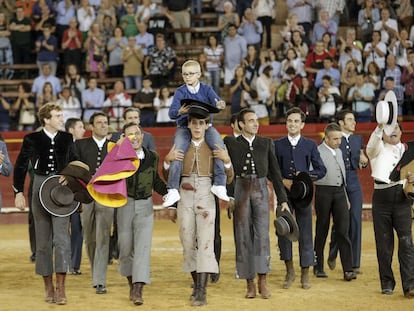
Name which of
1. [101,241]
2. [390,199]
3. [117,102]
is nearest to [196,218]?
[101,241]

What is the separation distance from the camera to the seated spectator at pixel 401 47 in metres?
19.2

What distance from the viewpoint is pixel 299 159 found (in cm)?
1116

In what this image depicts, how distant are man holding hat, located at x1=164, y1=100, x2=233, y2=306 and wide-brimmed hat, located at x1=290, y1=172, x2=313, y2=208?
103cm

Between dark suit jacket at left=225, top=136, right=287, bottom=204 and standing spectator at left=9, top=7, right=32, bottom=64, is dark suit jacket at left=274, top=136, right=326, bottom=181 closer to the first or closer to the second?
dark suit jacket at left=225, top=136, right=287, bottom=204

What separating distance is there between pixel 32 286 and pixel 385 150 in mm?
3741

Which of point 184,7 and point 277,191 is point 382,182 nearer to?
point 277,191

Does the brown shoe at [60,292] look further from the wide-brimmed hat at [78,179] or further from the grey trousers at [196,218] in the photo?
the grey trousers at [196,218]

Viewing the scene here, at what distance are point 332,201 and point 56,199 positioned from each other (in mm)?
3166

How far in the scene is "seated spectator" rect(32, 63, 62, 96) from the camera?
19.6 metres

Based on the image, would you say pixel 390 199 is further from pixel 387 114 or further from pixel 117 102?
pixel 117 102

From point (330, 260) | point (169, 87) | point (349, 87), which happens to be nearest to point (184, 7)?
point (169, 87)

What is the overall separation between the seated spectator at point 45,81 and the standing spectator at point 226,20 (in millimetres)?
3140

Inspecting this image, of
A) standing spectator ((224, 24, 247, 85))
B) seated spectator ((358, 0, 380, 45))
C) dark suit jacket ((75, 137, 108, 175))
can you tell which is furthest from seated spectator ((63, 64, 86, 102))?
dark suit jacket ((75, 137, 108, 175))

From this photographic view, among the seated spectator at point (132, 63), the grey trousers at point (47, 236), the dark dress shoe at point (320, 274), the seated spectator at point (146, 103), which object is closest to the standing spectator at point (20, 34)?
the seated spectator at point (132, 63)
